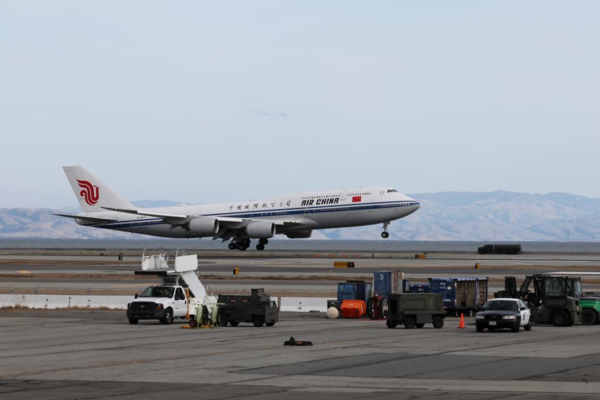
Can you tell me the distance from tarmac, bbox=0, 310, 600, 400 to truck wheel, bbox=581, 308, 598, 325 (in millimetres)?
3072

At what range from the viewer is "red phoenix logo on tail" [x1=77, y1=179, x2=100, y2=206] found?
116m

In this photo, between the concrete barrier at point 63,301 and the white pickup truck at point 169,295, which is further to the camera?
the concrete barrier at point 63,301

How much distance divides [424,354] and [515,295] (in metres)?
19.4

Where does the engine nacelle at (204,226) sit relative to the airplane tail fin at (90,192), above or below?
below

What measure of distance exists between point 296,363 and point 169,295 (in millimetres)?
18512

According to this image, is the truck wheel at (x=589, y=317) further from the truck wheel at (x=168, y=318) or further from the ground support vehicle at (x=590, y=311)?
the truck wheel at (x=168, y=318)

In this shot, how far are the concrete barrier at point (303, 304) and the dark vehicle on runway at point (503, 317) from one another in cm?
1394

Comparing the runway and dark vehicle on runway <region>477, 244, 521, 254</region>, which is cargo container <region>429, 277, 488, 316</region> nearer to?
the runway

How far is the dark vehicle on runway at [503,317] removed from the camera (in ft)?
128

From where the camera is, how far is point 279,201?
10625 centimetres

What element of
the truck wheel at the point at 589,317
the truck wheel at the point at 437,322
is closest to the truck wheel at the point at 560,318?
the truck wheel at the point at 589,317

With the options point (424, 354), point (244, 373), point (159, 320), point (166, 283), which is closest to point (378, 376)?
point (244, 373)

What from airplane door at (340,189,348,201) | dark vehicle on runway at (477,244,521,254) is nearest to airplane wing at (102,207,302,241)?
airplane door at (340,189,348,201)

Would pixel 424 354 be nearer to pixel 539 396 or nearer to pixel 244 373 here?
pixel 244 373
